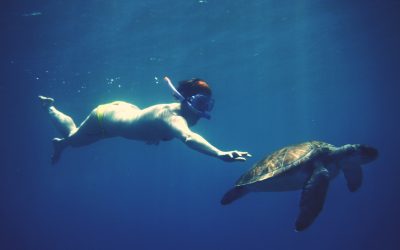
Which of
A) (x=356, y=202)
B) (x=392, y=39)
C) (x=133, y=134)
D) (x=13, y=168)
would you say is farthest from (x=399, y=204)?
(x=13, y=168)

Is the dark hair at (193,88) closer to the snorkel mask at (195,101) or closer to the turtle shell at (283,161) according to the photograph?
the snorkel mask at (195,101)

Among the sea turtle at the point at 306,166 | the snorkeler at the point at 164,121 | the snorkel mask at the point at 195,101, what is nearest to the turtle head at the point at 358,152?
the sea turtle at the point at 306,166

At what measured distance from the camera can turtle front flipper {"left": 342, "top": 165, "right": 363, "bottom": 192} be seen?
6148mm

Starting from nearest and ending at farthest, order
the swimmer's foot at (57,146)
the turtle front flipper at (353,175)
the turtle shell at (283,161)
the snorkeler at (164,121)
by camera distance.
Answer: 1. the snorkeler at (164,121)
2. the turtle shell at (283,161)
3. the turtle front flipper at (353,175)
4. the swimmer's foot at (57,146)

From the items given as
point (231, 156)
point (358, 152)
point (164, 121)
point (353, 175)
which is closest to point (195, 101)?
point (164, 121)

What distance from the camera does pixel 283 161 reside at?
5797 millimetres

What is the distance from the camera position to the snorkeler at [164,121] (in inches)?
170

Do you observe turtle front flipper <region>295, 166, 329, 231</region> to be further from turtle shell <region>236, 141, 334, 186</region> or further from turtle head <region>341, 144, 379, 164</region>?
turtle head <region>341, 144, 379, 164</region>

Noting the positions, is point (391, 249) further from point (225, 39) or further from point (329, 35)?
point (225, 39)

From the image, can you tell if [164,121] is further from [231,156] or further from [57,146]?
[57,146]

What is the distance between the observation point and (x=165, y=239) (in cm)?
4688

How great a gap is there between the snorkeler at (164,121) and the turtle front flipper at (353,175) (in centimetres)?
322

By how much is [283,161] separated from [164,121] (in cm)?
250

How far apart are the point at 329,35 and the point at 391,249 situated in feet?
53.1
